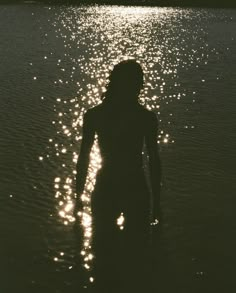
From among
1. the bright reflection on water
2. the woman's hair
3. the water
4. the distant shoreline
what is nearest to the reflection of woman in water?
the woman's hair

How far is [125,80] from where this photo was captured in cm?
497

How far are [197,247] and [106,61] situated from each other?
24887mm

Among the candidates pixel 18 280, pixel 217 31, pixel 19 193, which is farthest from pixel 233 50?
pixel 18 280

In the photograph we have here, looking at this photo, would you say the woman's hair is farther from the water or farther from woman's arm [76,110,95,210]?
the water

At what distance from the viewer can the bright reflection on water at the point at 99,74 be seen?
10586mm

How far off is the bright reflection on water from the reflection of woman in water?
0.62ft

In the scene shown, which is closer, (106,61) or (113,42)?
(106,61)

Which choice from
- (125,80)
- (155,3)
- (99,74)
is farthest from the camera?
(155,3)

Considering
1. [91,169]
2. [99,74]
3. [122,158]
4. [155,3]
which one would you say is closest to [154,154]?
[122,158]

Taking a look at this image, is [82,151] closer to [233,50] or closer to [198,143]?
[198,143]

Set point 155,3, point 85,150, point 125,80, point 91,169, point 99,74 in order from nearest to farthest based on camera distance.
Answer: point 125,80, point 85,150, point 91,169, point 99,74, point 155,3

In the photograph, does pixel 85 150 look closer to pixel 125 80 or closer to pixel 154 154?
pixel 154 154

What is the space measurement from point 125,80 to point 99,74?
22.4 m

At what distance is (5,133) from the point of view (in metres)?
14.0
